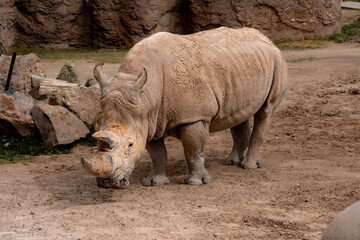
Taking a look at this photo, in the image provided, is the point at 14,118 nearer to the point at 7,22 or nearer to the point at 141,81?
the point at 141,81

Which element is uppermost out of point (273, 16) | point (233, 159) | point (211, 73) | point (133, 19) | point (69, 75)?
point (211, 73)

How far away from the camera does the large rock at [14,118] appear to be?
29.1 feet

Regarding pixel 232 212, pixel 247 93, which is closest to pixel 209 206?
pixel 232 212

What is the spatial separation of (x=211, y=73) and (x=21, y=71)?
13.9 feet

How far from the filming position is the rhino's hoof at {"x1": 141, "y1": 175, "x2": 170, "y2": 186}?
275 inches

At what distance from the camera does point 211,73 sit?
693cm

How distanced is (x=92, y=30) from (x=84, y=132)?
9.01 metres

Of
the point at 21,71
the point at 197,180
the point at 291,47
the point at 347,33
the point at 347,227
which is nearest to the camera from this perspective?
the point at 347,227

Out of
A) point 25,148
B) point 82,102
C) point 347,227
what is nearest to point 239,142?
point 82,102

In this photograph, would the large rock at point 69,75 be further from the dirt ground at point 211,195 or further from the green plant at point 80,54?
the green plant at point 80,54

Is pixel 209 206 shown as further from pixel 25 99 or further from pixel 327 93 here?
pixel 327 93

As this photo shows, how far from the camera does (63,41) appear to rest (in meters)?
17.4

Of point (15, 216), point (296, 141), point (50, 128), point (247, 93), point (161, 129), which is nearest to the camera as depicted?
point (15, 216)

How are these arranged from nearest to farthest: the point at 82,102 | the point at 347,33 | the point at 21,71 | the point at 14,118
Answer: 1. the point at 14,118
2. the point at 82,102
3. the point at 21,71
4. the point at 347,33
